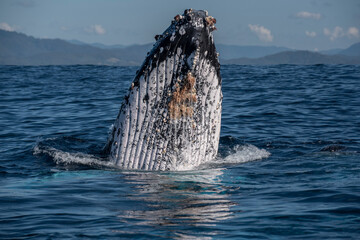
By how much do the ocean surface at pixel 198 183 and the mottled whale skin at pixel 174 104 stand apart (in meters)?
0.32

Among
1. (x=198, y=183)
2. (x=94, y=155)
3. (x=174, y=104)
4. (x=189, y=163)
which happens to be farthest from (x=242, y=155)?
(x=94, y=155)

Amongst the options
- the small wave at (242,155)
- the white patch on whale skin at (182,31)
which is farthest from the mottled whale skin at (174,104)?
the small wave at (242,155)

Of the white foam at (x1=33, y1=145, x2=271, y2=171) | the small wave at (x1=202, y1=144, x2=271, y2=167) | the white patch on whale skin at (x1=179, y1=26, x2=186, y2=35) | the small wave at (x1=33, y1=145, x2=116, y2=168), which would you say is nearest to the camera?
the white patch on whale skin at (x1=179, y1=26, x2=186, y2=35)

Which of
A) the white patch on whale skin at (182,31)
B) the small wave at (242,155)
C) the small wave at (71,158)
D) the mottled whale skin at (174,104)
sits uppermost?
the white patch on whale skin at (182,31)

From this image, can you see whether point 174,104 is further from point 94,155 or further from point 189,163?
point 94,155

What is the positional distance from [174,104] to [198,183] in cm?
136

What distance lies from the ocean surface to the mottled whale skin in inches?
12.6

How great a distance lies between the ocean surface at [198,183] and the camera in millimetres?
5738

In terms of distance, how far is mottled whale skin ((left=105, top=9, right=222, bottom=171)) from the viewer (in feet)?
25.4

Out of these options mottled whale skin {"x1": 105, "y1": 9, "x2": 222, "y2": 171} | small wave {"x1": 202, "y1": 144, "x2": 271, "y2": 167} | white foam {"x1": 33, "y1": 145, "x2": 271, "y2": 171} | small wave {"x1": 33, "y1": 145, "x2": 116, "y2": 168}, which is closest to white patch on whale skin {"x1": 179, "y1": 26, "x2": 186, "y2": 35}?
mottled whale skin {"x1": 105, "y1": 9, "x2": 222, "y2": 171}

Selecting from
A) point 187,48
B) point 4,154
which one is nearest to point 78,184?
point 187,48

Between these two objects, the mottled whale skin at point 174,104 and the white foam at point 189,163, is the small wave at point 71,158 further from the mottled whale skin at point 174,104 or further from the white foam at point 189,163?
the mottled whale skin at point 174,104

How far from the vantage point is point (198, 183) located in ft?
25.5

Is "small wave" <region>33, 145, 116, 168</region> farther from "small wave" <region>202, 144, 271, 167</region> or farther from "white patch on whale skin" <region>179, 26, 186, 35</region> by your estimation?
"white patch on whale skin" <region>179, 26, 186, 35</region>
